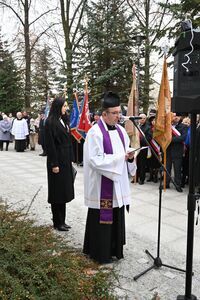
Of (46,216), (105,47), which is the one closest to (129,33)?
(105,47)

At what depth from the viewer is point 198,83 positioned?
3.04 meters

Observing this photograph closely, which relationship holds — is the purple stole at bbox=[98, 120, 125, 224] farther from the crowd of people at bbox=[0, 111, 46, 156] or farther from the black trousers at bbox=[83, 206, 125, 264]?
the crowd of people at bbox=[0, 111, 46, 156]

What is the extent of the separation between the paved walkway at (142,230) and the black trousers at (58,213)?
0.80 feet

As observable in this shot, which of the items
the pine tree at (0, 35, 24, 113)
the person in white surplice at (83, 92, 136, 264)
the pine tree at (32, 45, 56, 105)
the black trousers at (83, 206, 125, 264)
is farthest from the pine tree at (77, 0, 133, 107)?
the pine tree at (0, 35, 24, 113)

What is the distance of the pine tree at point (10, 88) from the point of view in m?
28.3

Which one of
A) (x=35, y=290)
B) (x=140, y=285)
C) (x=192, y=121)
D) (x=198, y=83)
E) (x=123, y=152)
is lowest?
(x=140, y=285)

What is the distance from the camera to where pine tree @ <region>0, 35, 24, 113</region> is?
2833 cm

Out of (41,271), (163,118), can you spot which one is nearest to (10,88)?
(163,118)

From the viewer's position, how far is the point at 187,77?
306 cm

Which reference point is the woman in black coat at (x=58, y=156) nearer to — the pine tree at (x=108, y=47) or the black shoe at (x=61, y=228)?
the black shoe at (x=61, y=228)

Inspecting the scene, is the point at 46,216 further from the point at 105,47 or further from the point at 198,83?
→ the point at 105,47

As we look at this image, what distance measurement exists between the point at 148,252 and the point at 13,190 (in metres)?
4.70

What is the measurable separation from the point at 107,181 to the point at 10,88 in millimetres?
25782

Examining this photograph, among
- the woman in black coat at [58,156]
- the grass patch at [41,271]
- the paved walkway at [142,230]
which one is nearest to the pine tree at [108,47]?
the paved walkway at [142,230]
